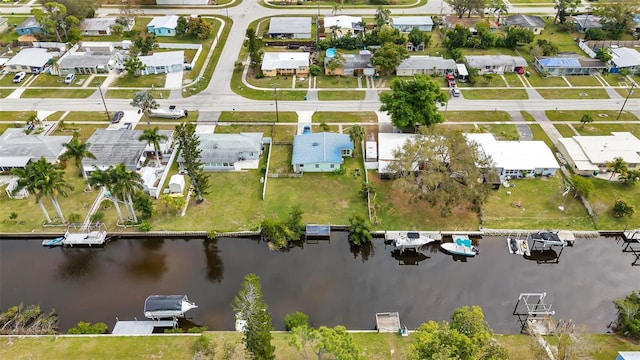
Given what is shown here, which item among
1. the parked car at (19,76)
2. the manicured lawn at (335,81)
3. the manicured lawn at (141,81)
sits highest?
the parked car at (19,76)

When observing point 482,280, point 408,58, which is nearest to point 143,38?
point 408,58

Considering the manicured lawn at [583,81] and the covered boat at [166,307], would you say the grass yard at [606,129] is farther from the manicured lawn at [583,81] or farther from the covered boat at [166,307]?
the covered boat at [166,307]

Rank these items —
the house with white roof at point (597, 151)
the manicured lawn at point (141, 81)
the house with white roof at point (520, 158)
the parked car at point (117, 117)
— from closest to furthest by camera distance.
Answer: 1. the house with white roof at point (520, 158)
2. the house with white roof at point (597, 151)
3. the parked car at point (117, 117)
4. the manicured lawn at point (141, 81)

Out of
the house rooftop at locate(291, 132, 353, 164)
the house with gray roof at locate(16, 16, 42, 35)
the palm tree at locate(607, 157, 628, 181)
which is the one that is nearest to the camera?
the palm tree at locate(607, 157, 628, 181)

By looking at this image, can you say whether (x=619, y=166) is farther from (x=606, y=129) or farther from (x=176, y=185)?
(x=176, y=185)

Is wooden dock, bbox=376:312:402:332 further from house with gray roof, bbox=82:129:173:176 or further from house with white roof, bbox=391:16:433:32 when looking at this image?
house with white roof, bbox=391:16:433:32

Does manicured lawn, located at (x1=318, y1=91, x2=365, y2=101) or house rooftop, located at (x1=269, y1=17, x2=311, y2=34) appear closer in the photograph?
manicured lawn, located at (x1=318, y1=91, x2=365, y2=101)

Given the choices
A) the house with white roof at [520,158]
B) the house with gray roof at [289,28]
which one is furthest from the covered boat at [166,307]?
the house with gray roof at [289,28]

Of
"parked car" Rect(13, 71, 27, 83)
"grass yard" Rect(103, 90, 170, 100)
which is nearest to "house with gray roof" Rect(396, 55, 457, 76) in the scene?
"grass yard" Rect(103, 90, 170, 100)
